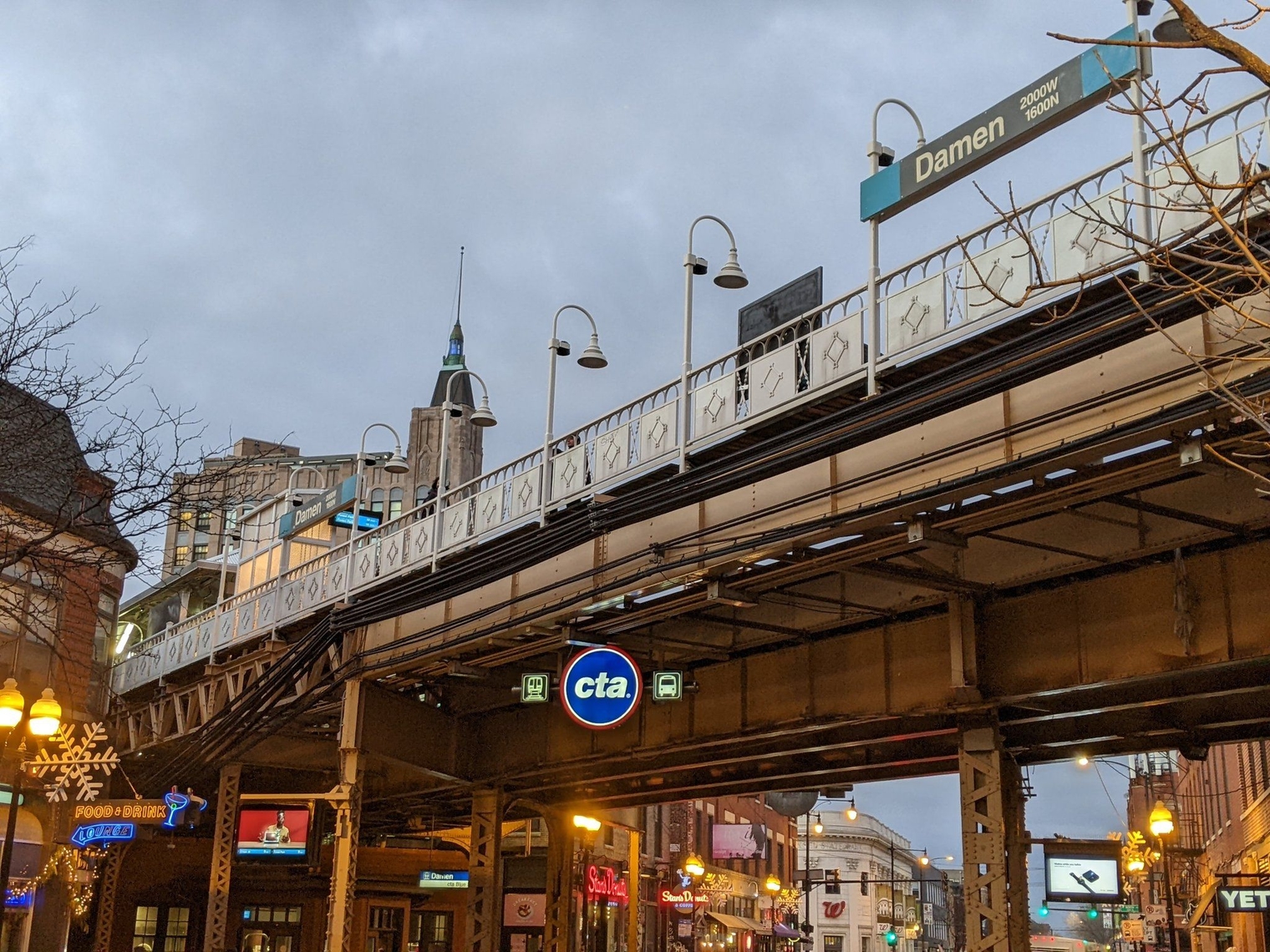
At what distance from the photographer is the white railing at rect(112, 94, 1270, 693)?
44.6 feet

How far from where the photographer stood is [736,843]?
7200cm

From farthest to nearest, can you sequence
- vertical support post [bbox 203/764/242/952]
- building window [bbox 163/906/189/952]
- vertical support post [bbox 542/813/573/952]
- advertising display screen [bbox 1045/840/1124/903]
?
building window [bbox 163/906/189/952], vertical support post [bbox 203/764/242/952], vertical support post [bbox 542/813/573/952], advertising display screen [bbox 1045/840/1124/903]

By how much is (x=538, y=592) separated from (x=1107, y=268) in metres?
15.3

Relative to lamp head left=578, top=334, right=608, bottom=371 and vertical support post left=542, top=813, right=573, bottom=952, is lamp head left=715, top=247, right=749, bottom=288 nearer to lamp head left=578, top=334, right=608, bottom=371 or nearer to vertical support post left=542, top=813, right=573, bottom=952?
lamp head left=578, top=334, right=608, bottom=371

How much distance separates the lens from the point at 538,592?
22.5 metres

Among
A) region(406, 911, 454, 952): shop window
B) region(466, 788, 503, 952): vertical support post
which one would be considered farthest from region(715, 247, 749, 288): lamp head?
region(406, 911, 454, 952): shop window

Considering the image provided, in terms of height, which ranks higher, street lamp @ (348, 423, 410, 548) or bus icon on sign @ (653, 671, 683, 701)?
street lamp @ (348, 423, 410, 548)

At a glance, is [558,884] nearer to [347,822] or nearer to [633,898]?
[633,898]

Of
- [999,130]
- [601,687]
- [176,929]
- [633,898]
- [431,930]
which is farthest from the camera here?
[431,930]

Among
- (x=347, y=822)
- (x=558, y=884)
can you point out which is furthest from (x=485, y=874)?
(x=347, y=822)

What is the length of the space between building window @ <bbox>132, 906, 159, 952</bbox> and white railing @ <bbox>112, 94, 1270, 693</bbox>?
2463cm

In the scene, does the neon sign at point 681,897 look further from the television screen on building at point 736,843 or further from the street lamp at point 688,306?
the street lamp at point 688,306

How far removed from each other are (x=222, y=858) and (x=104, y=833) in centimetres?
457

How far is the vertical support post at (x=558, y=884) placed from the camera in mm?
34062
